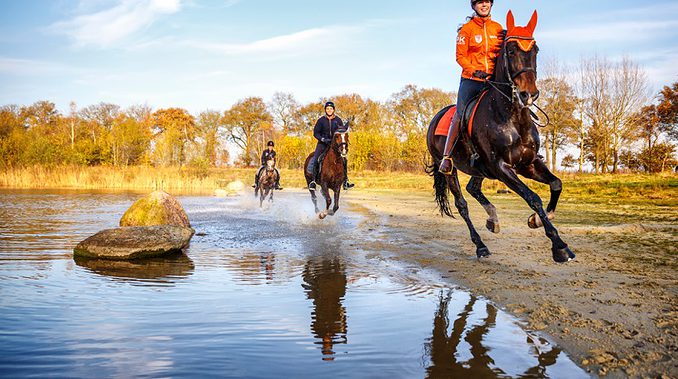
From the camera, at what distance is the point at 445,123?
27.8 ft

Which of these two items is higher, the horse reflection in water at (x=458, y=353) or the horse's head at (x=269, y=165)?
the horse's head at (x=269, y=165)

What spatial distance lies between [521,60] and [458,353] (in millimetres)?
4286

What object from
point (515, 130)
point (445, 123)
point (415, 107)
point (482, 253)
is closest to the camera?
point (515, 130)

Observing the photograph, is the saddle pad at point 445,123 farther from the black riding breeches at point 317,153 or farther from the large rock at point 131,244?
the black riding breeches at point 317,153

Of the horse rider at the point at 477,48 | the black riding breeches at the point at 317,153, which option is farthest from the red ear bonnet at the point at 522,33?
the black riding breeches at the point at 317,153

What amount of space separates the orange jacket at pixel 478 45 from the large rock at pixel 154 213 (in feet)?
23.7

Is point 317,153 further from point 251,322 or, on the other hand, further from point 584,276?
point 251,322

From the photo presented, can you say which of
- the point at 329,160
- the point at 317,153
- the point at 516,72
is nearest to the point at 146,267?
the point at 516,72

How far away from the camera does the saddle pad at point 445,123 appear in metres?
8.38

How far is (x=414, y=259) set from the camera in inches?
309

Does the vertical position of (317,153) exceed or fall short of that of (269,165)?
it exceeds it

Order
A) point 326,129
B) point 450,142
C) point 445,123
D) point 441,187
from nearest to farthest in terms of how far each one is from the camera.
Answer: point 450,142 → point 445,123 → point 441,187 → point 326,129

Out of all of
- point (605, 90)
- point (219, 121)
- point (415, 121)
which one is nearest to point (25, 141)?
point (219, 121)

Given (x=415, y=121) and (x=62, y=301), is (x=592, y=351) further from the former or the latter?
(x=415, y=121)
